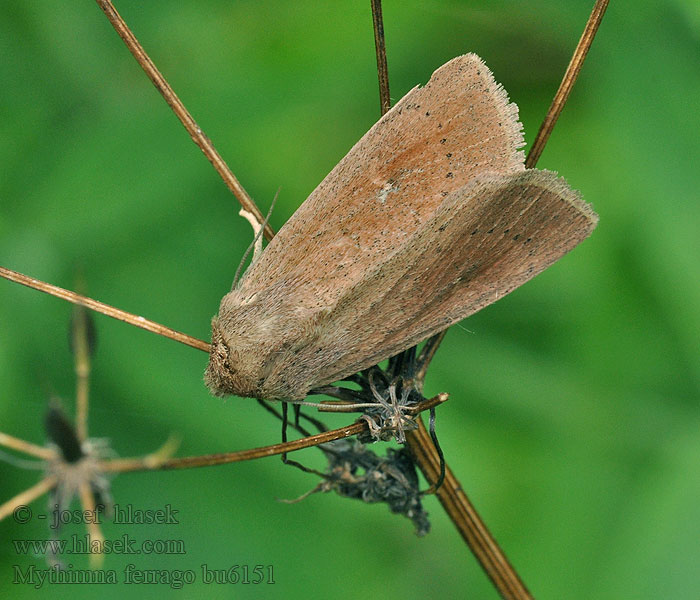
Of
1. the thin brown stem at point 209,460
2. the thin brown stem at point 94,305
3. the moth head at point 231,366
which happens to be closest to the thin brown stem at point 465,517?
the thin brown stem at point 209,460

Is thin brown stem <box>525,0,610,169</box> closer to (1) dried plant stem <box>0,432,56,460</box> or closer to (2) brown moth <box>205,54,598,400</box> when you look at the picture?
(2) brown moth <box>205,54,598,400</box>

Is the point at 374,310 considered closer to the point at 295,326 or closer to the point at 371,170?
the point at 295,326

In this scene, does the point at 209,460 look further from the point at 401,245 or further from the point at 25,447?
the point at 401,245

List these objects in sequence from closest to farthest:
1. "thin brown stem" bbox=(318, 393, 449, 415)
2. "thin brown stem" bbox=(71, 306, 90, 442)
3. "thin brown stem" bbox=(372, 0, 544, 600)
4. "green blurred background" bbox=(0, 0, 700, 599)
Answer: "thin brown stem" bbox=(71, 306, 90, 442) → "thin brown stem" bbox=(318, 393, 449, 415) → "thin brown stem" bbox=(372, 0, 544, 600) → "green blurred background" bbox=(0, 0, 700, 599)

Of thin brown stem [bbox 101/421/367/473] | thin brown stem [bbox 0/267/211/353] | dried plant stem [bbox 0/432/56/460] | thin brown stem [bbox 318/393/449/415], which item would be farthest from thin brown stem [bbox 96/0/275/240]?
dried plant stem [bbox 0/432/56/460]

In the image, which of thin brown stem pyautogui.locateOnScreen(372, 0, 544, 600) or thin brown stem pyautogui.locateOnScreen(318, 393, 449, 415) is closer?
thin brown stem pyautogui.locateOnScreen(318, 393, 449, 415)

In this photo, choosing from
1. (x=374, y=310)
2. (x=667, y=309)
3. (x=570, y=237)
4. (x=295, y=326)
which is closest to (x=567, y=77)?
Result: (x=570, y=237)
